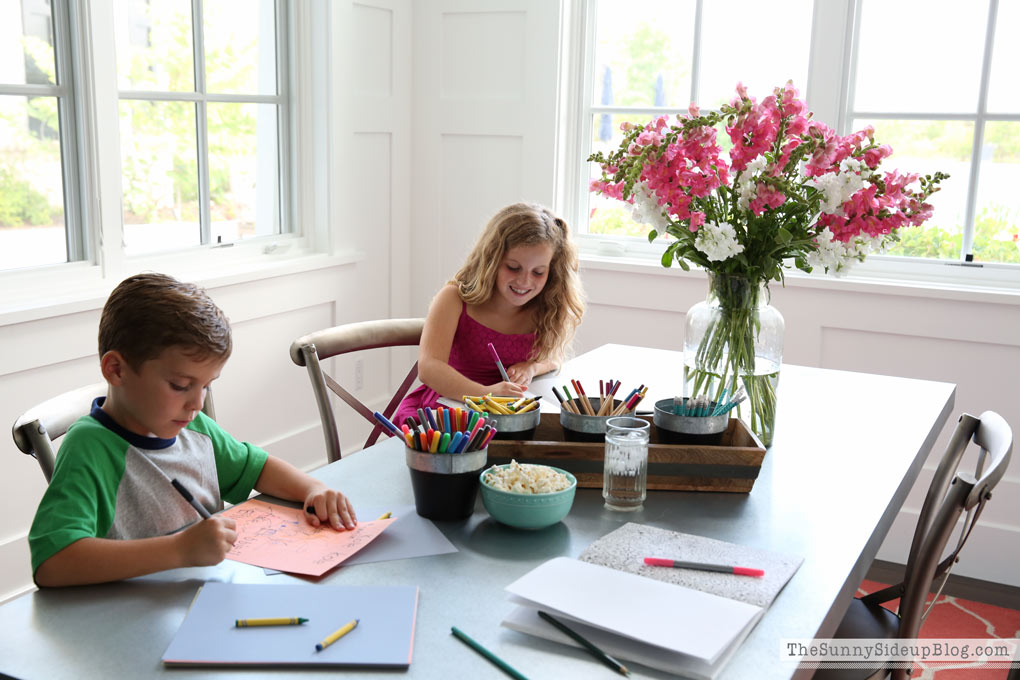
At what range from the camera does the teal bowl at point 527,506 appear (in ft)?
4.16

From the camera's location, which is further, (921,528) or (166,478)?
(921,528)

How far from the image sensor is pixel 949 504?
141cm

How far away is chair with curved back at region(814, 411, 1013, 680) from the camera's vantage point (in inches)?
55.4

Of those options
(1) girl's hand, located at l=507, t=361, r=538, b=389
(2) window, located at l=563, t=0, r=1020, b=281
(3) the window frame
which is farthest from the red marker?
(2) window, located at l=563, t=0, r=1020, b=281

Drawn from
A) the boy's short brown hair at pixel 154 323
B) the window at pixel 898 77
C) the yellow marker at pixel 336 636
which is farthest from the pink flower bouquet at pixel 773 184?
the window at pixel 898 77

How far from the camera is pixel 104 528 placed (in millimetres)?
1228

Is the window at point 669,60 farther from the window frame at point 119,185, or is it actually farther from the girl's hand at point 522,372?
the girl's hand at point 522,372

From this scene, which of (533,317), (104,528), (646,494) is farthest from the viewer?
(533,317)

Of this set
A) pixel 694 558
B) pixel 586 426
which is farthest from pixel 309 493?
pixel 694 558

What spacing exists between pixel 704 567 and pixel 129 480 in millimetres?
768

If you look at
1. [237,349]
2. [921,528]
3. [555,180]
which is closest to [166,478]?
[921,528]

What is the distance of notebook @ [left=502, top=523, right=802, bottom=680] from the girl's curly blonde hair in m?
1.14

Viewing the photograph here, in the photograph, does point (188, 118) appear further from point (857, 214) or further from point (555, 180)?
point (857, 214)

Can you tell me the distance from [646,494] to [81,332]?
5.68 feet
